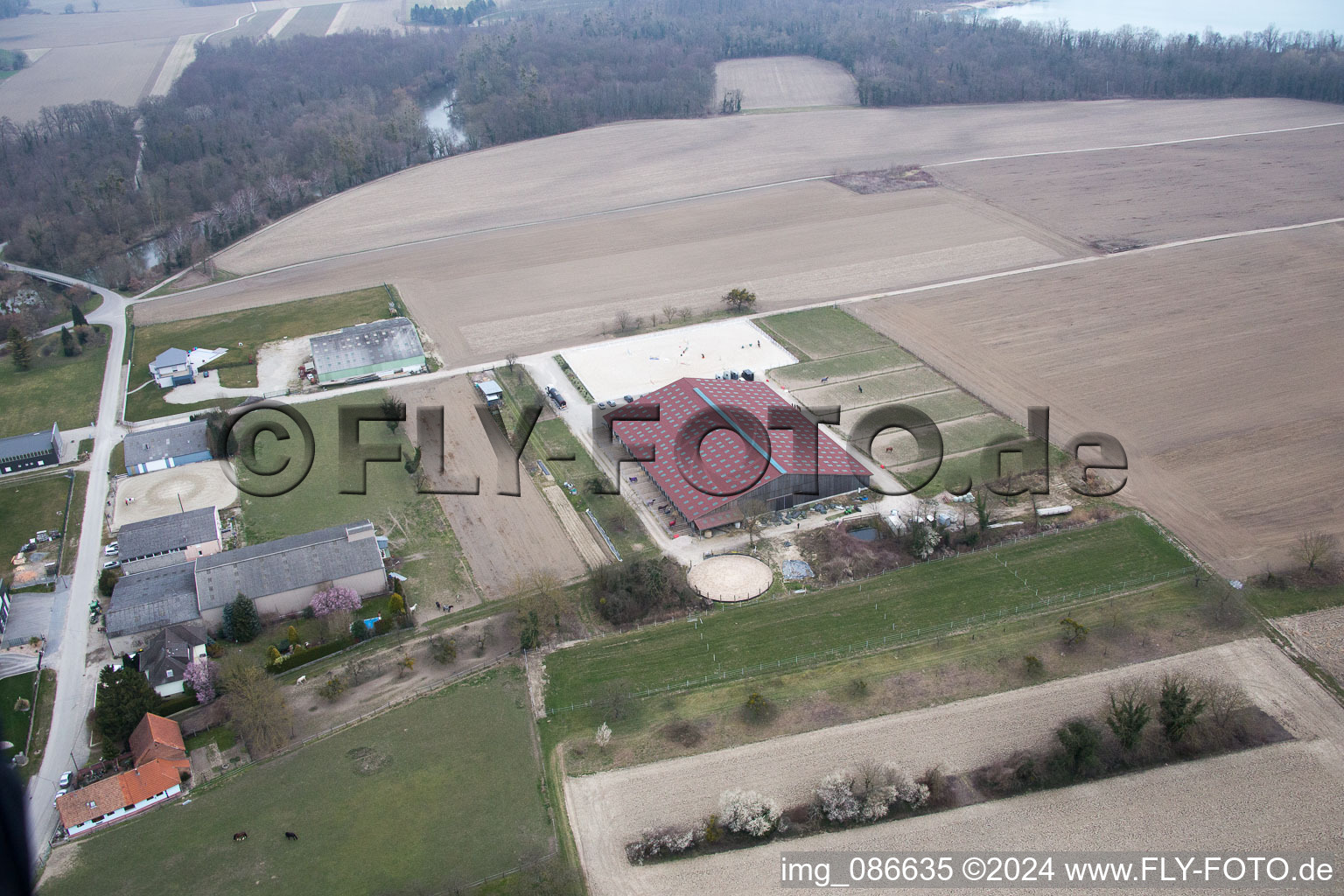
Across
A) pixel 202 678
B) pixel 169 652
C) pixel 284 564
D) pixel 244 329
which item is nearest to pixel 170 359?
pixel 244 329

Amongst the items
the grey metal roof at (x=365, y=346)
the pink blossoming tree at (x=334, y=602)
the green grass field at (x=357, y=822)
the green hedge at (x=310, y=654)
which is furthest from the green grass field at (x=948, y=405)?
the green hedge at (x=310, y=654)

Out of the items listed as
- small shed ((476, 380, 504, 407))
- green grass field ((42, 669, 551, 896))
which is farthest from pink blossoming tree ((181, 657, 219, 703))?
small shed ((476, 380, 504, 407))

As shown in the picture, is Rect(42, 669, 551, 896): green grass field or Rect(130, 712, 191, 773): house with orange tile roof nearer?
Rect(42, 669, 551, 896): green grass field

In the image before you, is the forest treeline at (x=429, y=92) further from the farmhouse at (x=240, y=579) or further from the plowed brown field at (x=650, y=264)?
the farmhouse at (x=240, y=579)

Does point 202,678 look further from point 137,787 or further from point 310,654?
point 137,787

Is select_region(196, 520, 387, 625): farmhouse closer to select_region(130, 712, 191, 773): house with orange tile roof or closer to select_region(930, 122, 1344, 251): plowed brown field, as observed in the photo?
select_region(130, 712, 191, 773): house with orange tile roof

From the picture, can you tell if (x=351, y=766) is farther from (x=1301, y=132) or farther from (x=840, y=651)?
(x=1301, y=132)
